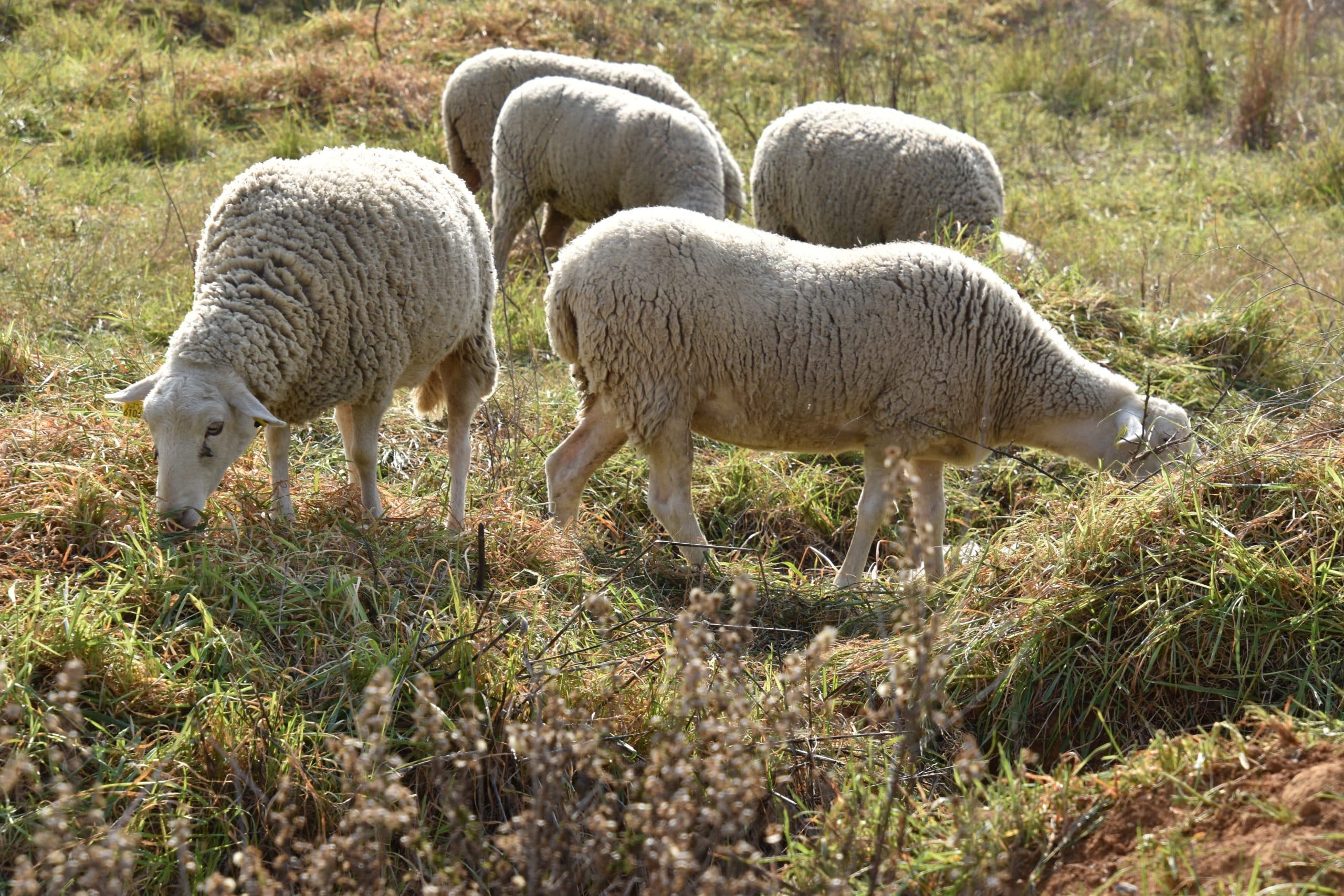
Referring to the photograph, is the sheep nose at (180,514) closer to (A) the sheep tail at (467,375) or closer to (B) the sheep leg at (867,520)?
(A) the sheep tail at (467,375)

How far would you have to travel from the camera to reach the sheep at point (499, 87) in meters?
8.07

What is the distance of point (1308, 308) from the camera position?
632 cm

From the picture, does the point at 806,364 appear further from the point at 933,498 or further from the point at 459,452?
the point at 459,452

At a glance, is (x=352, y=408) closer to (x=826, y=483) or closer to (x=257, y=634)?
(x=257, y=634)

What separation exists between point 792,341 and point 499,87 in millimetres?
4721

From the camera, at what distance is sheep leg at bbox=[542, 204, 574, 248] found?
8211 millimetres

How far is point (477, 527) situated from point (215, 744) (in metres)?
1.41

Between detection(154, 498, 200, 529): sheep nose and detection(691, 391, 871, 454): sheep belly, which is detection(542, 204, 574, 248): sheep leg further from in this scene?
detection(154, 498, 200, 529): sheep nose

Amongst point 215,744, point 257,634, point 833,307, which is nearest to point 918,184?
point 833,307

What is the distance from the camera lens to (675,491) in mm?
4535

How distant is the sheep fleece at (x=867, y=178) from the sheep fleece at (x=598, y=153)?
475 mm

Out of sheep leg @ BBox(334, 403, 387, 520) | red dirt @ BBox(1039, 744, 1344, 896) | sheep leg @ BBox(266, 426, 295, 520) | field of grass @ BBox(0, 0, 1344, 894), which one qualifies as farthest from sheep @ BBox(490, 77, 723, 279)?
red dirt @ BBox(1039, 744, 1344, 896)

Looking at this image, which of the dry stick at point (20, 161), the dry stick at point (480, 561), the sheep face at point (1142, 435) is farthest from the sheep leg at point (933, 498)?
the dry stick at point (20, 161)

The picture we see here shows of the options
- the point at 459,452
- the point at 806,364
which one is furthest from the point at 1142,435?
the point at 459,452
